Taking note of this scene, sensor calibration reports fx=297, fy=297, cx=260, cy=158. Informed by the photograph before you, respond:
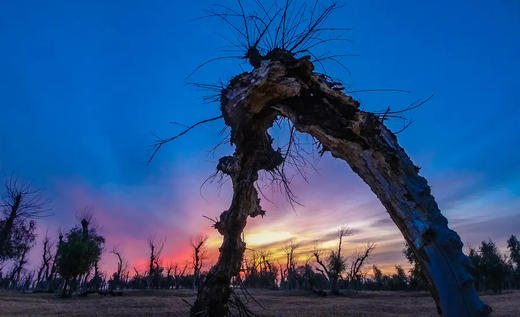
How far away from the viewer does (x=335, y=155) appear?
3.19 metres

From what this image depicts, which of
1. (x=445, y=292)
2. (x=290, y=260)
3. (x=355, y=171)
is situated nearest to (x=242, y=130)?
(x=355, y=171)

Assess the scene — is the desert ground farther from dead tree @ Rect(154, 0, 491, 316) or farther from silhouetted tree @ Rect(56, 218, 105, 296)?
silhouetted tree @ Rect(56, 218, 105, 296)

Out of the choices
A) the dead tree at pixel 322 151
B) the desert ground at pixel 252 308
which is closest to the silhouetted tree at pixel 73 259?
the desert ground at pixel 252 308

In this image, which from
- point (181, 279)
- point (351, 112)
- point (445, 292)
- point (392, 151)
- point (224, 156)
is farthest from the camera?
point (181, 279)

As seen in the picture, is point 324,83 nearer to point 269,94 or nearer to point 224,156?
point 269,94

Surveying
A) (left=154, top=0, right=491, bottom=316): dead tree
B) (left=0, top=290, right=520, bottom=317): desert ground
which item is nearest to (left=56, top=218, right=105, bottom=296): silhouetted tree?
(left=0, top=290, right=520, bottom=317): desert ground

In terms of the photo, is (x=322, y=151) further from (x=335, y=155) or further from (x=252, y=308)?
(x=252, y=308)

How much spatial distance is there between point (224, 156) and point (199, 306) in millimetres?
3129

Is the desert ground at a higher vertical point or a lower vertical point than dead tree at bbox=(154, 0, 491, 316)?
lower

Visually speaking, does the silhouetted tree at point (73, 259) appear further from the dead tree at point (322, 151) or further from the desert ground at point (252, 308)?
the dead tree at point (322, 151)

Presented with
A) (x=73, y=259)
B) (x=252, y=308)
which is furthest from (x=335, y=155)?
(x=73, y=259)

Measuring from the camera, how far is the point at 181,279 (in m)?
62.9

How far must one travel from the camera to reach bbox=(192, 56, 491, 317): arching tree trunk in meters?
1.92

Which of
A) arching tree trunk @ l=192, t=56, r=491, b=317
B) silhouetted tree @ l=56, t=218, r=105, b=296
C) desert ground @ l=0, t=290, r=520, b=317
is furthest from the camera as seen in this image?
silhouetted tree @ l=56, t=218, r=105, b=296
